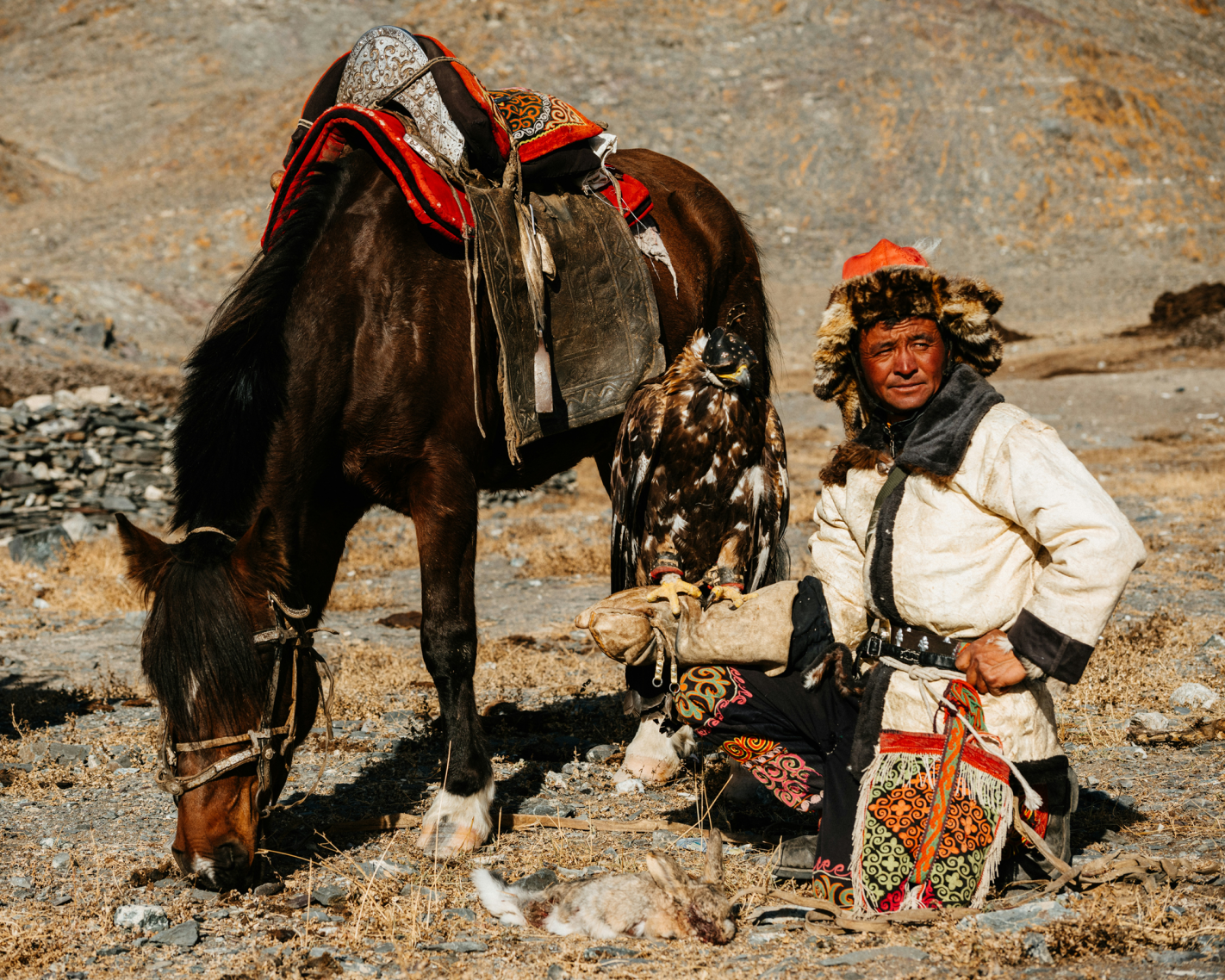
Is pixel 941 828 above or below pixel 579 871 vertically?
above

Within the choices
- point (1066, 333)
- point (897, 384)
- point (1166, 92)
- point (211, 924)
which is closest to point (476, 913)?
point (211, 924)

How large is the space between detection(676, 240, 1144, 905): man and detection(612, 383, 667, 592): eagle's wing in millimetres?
1042

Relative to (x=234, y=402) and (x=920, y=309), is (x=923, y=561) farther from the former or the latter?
(x=234, y=402)

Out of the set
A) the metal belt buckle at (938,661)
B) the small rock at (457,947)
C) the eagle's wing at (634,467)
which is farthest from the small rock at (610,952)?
the eagle's wing at (634,467)

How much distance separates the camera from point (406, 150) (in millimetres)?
3910

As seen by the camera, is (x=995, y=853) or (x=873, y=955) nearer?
(x=873, y=955)

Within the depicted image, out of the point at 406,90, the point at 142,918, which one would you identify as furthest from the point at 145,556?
the point at 406,90

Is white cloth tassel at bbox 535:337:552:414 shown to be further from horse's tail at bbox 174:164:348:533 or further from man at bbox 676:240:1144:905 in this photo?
man at bbox 676:240:1144:905

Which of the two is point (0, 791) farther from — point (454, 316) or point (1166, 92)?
point (1166, 92)

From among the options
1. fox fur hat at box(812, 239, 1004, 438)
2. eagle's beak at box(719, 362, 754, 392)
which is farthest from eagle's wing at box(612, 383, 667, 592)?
fox fur hat at box(812, 239, 1004, 438)

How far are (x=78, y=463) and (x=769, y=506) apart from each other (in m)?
10.3

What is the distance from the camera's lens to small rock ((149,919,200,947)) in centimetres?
291

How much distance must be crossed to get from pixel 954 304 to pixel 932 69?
125 ft

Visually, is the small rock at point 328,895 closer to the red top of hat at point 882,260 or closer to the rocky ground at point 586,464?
the rocky ground at point 586,464
